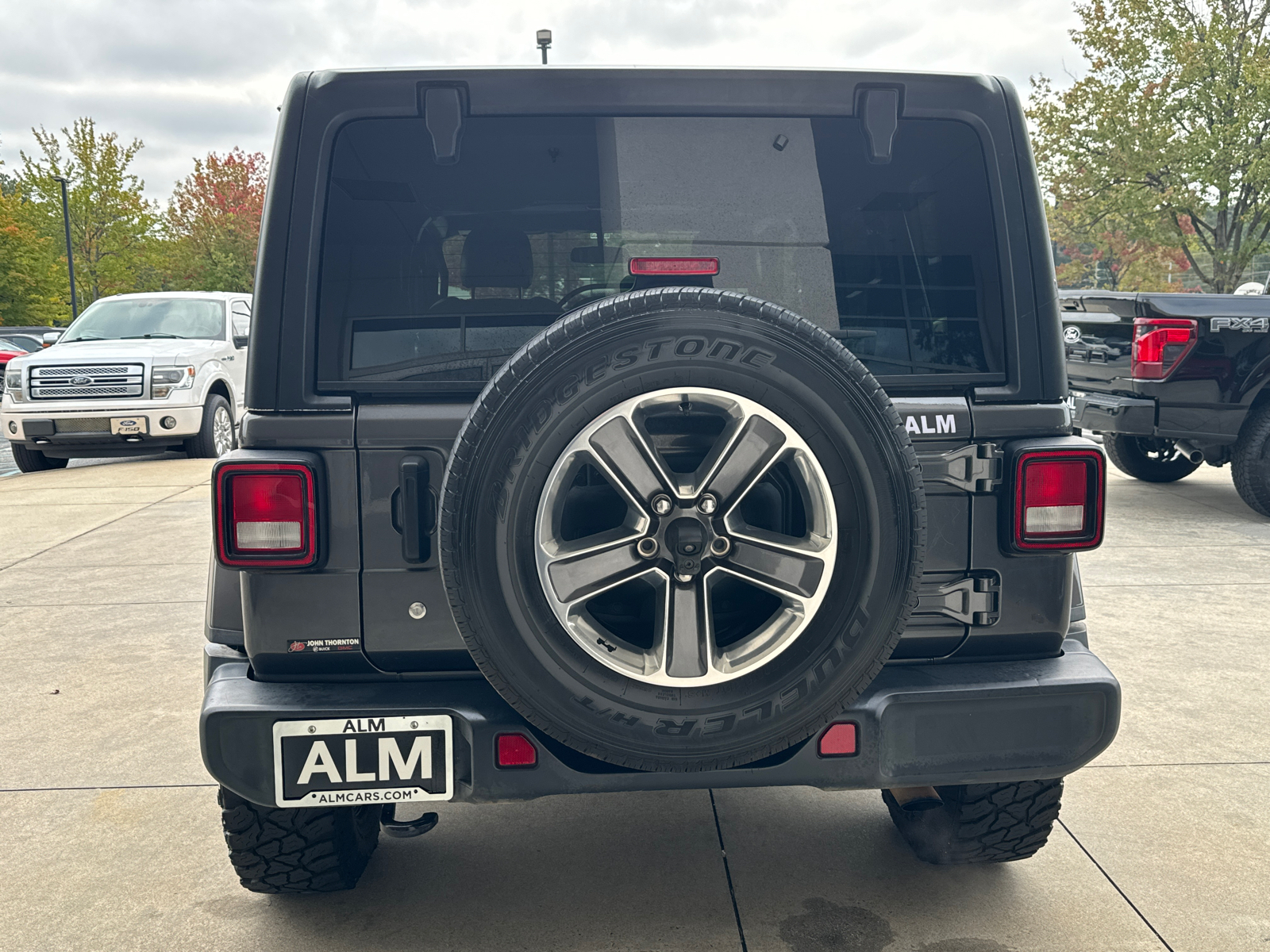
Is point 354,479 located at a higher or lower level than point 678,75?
lower

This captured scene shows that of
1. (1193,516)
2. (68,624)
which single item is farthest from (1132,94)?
(68,624)

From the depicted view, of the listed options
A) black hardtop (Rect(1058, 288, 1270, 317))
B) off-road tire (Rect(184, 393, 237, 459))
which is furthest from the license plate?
black hardtop (Rect(1058, 288, 1270, 317))

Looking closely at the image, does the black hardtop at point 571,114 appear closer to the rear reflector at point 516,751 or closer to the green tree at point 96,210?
the rear reflector at point 516,751

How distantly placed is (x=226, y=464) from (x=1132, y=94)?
28.2m

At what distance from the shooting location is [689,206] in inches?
93.7

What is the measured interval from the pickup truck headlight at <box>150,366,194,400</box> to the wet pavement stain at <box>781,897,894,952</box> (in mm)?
10160

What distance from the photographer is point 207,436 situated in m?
12.0

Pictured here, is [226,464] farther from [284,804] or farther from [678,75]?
[678,75]

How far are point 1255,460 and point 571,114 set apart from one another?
6.96m

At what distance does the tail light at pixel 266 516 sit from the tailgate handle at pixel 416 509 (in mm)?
179

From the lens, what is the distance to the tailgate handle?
89.6 inches

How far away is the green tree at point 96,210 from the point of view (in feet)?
144

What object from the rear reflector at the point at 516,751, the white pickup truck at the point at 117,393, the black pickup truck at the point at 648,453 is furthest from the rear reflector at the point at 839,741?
the white pickup truck at the point at 117,393

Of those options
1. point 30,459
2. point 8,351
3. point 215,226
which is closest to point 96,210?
point 215,226
